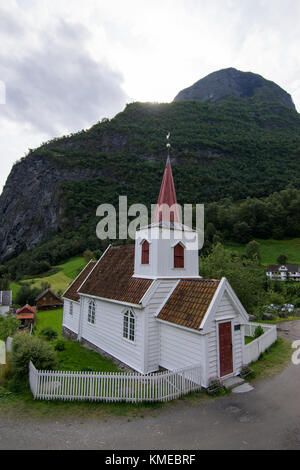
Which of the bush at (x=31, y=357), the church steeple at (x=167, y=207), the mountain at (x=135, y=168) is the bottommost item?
the bush at (x=31, y=357)

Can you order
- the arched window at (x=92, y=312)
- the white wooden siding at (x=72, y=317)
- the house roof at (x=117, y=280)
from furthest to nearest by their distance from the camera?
the white wooden siding at (x=72, y=317), the arched window at (x=92, y=312), the house roof at (x=117, y=280)

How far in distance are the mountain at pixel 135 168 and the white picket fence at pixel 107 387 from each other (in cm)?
8368

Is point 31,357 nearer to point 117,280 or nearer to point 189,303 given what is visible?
point 117,280

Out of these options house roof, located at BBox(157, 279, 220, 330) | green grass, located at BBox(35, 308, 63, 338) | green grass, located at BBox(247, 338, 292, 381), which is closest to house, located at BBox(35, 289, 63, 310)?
green grass, located at BBox(35, 308, 63, 338)

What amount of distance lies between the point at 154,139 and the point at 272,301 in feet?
445

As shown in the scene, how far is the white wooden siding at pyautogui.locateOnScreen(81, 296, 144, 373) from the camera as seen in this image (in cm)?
1165

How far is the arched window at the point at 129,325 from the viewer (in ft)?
40.1

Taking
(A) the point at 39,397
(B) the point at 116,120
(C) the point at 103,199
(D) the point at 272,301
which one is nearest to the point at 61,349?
(A) the point at 39,397

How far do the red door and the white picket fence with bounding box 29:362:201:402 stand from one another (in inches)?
80.6

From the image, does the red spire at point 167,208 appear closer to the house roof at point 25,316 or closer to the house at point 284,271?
Answer: the house roof at point 25,316

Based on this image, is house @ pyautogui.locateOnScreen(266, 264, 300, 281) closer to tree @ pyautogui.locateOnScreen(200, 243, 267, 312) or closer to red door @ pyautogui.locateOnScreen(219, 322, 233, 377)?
tree @ pyautogui.locateOnScreen(200, 243, 267, 312)

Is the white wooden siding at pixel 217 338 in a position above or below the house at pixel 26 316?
above

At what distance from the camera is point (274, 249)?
68938mm

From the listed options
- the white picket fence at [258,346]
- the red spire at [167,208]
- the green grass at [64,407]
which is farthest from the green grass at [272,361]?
the red spire at [167,208]
